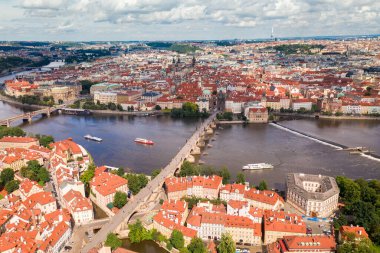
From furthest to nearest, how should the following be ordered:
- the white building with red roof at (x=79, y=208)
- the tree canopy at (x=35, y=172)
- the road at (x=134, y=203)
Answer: the tree canopy at (x=35, y=172) → the white building with red roof at (x=79, y=208) → the road at (x=134, y=203)

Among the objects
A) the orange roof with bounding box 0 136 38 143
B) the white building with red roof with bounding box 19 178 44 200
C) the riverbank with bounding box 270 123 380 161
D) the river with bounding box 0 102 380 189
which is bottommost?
the river with bounding box 0 102 380 189

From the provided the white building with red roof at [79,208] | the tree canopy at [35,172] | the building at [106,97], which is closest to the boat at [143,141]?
the tree canopy at [35,172]

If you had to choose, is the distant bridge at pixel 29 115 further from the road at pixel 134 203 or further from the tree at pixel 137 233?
the tree at pixel 137 233

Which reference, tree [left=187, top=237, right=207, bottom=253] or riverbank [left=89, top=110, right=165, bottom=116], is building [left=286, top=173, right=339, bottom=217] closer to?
tree [left=187, top=237, right=207, bottom=253]

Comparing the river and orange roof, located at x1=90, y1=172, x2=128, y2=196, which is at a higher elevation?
orange roof, located at x1=90, y1=172, x2=128, y2=196

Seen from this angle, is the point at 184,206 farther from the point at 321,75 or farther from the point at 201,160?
the point at 321,75

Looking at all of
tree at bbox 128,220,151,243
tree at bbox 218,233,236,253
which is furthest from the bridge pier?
tree at bbox 218,233,236,253

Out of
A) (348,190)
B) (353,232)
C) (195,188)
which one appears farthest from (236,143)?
(353,232)
